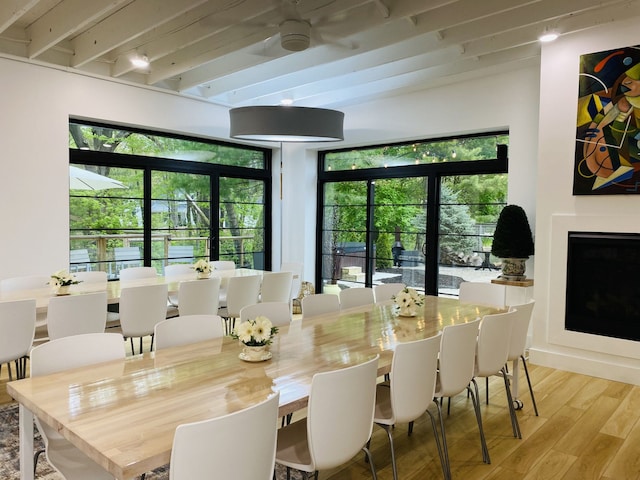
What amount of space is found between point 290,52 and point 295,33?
728 millimetres

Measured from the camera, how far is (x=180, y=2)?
3.91 m

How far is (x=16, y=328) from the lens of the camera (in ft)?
11.5

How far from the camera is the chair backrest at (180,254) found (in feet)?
23.0

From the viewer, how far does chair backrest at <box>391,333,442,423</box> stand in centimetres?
240

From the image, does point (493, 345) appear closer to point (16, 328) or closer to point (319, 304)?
point (319, 304)

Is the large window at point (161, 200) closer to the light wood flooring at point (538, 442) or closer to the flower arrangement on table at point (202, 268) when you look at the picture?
the flower arrangement on table at point (202, 268)

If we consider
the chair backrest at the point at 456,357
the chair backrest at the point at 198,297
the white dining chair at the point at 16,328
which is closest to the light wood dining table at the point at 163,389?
the chair backrest at the point at 456,357

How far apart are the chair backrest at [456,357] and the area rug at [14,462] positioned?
3.50 feet

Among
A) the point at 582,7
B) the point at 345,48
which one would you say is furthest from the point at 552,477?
the point at 345,48

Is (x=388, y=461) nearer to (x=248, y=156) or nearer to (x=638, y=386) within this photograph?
(x=638, y=386)

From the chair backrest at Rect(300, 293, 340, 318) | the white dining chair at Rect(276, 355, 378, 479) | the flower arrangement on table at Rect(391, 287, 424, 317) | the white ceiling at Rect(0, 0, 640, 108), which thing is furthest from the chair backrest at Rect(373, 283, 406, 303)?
the white dining chair at Rect(276, 355, 378, 479)

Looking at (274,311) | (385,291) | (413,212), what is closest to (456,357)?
(274,311)

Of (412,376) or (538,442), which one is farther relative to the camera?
(538,442)

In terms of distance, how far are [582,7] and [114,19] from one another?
13.9 ft
